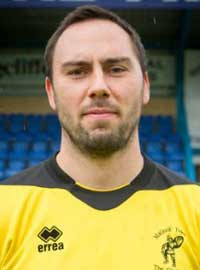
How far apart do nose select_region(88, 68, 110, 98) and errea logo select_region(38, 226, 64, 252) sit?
0.39 m

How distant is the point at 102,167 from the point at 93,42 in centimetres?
35

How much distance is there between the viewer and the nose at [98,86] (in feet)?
4.71

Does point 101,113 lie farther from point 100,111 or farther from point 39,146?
point 39,146

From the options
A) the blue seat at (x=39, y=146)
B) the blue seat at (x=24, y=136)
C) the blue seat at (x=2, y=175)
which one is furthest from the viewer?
the blue seat at (x=24, y=136)

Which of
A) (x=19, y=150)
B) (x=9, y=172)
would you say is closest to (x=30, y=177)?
(x=9, y=172)

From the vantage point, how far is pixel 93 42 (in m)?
1.50

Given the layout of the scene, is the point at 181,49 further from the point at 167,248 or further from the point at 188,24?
the point at 167,248

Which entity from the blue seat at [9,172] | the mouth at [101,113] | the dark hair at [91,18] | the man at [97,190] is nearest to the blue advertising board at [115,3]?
the blue seat at [9,172]

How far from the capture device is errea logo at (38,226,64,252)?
148cm

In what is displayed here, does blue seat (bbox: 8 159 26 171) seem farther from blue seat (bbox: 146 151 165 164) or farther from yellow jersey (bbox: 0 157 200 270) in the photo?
yellow jersey (bbox: 0 157 200 270)

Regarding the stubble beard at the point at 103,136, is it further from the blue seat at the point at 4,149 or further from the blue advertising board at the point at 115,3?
the blue seat at the point at 4,149

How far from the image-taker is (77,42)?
1.51 meters

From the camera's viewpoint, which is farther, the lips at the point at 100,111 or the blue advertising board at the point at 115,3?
the blue advertising board at the point at 115,3

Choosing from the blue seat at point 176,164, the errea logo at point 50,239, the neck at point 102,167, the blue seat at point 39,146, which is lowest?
the blue seat at point 176,164
